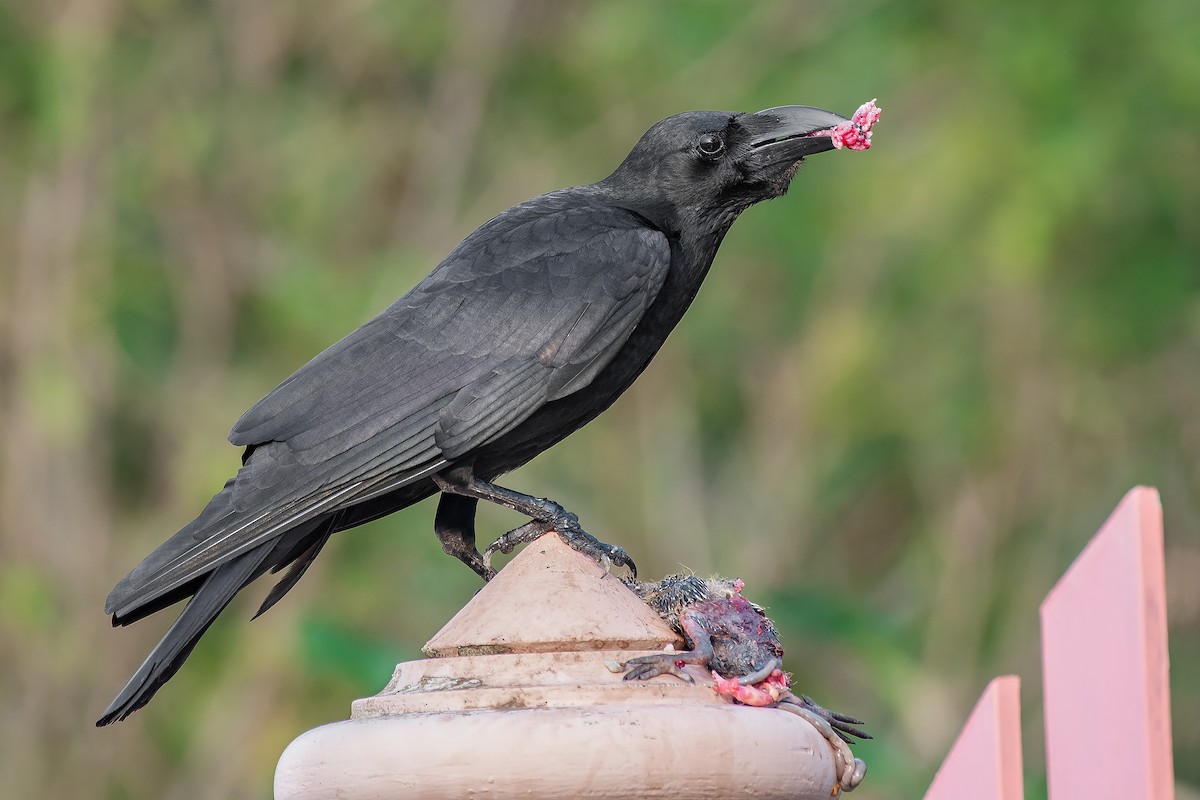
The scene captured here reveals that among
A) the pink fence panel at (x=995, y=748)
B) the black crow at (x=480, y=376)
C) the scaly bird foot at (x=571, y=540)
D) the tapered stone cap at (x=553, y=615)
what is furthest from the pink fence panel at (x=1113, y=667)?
the black crow at (x=480, y=376)

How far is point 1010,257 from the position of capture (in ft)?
25.5

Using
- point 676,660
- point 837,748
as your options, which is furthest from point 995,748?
point 676,660

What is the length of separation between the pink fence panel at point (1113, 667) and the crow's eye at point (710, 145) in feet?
6.54

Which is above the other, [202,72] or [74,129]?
[202,72]

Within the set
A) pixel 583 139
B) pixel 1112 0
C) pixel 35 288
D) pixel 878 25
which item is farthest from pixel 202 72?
pixel 1112 0

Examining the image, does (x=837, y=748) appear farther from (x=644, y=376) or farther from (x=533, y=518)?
(x=644, y=376)

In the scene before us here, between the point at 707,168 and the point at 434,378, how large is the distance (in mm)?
1044

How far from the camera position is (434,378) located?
3.47 m

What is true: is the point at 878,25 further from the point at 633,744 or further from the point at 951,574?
the point at 633,744

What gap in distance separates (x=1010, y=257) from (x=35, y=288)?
5298 millimetres

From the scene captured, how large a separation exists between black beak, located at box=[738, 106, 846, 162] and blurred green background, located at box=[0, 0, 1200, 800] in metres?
4.23

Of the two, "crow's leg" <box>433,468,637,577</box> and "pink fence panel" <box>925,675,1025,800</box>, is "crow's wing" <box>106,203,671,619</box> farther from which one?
"pink fence panel" <box>925,675,1025,800</box>

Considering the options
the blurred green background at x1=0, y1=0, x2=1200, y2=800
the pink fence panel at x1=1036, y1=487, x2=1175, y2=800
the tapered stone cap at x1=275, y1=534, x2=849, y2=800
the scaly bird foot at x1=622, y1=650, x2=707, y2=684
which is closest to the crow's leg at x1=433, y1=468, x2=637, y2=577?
the tapered stone cap at x1=275, y1=534, x2=849, y2=800

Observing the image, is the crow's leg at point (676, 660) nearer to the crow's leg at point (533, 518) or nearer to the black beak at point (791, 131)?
the crow's leg at point (533, 518)
